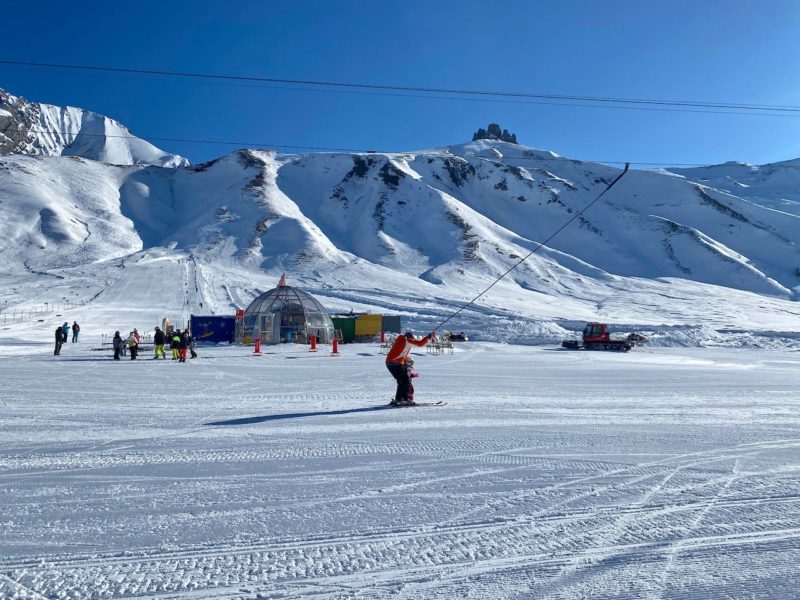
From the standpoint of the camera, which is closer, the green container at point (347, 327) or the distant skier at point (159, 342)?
the distant skier at point (159, 342)

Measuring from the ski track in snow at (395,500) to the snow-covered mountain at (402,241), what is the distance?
3575cm

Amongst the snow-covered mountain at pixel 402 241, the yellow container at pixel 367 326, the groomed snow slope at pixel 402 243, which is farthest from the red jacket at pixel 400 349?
the snow-covered mountain at pixel 402 241

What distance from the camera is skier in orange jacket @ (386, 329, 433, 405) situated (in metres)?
11.4

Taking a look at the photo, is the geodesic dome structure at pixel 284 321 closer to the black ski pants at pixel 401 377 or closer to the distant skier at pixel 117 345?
the distant skier at pixel 117 345

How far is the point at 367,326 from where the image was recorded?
143 ft

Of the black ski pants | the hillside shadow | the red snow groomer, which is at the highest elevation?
the red snow groomer

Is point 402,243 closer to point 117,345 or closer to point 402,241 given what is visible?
point 402,241

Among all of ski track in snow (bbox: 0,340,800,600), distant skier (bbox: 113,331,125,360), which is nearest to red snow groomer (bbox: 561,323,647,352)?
ski track in snow (bbox: 0,340,800,600)

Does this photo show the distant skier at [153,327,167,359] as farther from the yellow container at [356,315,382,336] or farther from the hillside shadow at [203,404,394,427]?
the yellow container at [356,315,382,336]

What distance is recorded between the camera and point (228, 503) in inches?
218

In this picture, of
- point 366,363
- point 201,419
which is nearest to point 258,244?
point 366,363

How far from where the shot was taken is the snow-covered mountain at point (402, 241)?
65188 mm

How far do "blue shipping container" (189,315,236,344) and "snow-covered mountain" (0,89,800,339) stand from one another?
13270 millimetres

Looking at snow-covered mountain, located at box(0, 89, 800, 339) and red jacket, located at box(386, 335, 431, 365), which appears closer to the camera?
red jacket, located at box(386, 335, 431, 365)
